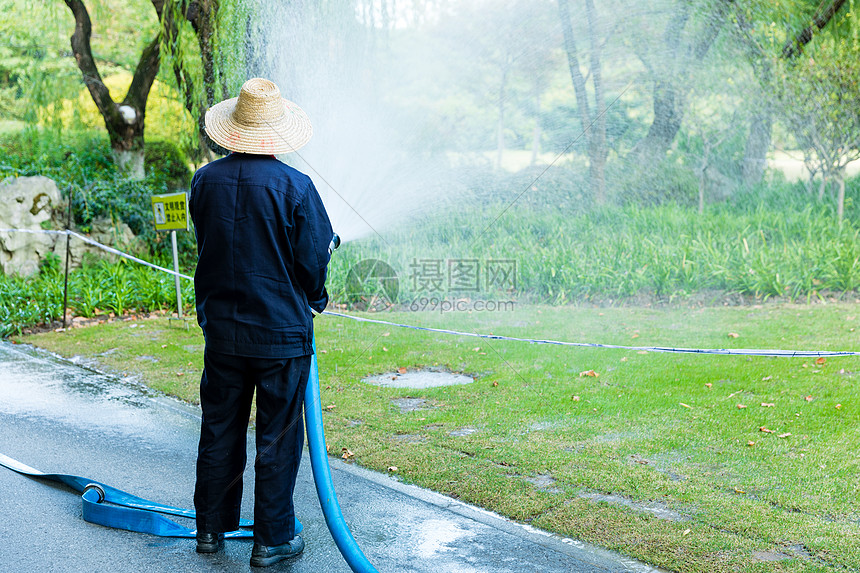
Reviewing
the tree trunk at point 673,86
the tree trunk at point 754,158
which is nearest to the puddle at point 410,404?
the tree trunk at point 673,86

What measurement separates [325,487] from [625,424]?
2462mm

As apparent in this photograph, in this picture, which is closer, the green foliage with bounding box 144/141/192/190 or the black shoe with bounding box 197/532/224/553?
the black shoe with bounding box 197/532/224/553

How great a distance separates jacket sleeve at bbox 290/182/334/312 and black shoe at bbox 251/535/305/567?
1.10m

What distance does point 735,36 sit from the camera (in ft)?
37.8

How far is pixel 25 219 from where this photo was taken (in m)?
10.4

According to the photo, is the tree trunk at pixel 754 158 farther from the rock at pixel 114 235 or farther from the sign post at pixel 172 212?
the rock at pixel 114 235

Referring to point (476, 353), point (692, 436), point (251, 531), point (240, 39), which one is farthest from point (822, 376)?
point (240, 39)

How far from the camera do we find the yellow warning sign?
8.03 m

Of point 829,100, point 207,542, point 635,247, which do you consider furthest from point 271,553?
point 829,100

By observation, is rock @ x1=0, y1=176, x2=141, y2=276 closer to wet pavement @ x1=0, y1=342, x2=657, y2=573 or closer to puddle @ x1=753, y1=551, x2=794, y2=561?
wet pavement @ x1=0, y1=342, x2=657, y2=573

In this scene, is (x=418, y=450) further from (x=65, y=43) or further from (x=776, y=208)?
(x=65, y=43)

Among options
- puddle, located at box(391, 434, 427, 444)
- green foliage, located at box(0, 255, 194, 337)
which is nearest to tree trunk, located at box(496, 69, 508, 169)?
green foliage, located at box(0, 255, 194, 337)

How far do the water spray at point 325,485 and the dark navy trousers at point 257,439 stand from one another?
0.18 ft

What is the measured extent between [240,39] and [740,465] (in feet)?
25.4
